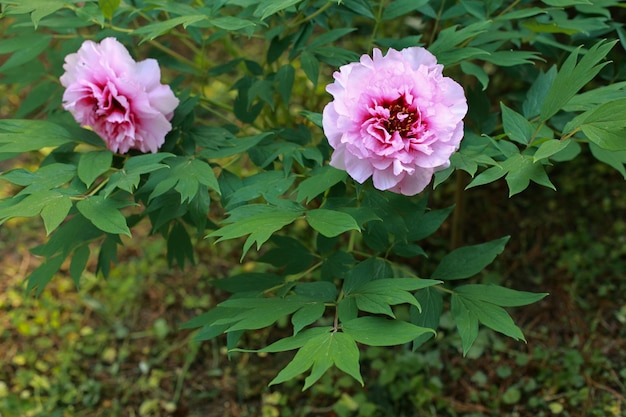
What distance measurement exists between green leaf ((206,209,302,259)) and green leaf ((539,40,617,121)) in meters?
0.47

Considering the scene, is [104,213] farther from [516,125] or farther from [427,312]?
[516,125]

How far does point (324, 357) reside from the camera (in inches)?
38.4

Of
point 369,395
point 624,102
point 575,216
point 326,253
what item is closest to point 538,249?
point 575,216

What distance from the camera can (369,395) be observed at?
1.88 m

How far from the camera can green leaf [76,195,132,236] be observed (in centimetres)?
110

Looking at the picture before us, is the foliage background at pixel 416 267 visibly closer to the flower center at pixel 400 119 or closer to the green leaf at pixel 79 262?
the green leaf at pixel 79 262

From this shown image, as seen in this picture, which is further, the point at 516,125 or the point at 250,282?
the point at 250,282

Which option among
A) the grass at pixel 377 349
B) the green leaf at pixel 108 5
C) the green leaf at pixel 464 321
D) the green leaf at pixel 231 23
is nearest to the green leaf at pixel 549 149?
the green leaf at pixel 464 321

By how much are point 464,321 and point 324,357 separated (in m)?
0.31

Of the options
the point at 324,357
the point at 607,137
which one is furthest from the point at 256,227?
the point at 607,137

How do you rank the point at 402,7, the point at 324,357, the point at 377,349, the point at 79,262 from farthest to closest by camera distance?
the point at 377,349 → the point at 79,262 → the point at 402,7 → the point at 324,357

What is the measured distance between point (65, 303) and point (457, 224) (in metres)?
1.33

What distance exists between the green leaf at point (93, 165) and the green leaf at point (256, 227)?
284 mm

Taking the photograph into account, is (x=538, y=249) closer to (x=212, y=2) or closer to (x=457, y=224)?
(x=457, y=224)
